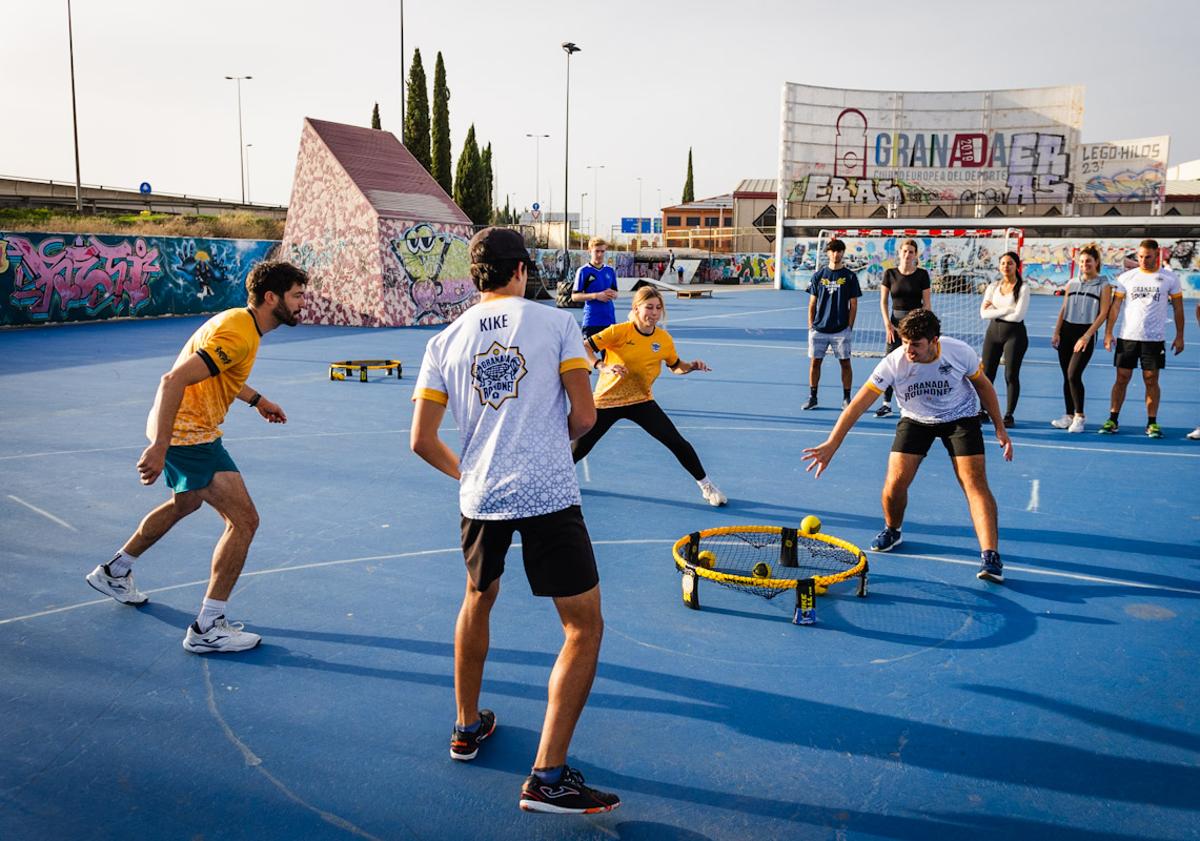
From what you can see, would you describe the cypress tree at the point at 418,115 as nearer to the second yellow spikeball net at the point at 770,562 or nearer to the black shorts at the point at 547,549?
the second yellow spikeball net at the point at 770,562

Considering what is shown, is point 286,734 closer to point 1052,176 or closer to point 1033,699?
point 1033,699

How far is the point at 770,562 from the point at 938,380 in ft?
5.61

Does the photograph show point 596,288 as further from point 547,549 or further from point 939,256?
point 939,256

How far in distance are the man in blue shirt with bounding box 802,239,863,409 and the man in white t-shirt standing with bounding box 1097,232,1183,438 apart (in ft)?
10.2

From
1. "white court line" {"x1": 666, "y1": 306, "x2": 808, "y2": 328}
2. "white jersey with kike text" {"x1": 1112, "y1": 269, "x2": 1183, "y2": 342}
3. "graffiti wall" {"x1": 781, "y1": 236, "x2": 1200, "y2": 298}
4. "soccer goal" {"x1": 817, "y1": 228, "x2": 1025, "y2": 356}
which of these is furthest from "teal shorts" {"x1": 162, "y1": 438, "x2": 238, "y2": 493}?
"graffiti wall" {"x1": 781, "y1": 236, "x2": 1200, "y2": 298}

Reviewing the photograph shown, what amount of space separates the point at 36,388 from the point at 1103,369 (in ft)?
59.9

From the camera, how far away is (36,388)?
44.0 ft

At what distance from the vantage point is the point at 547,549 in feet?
10.7

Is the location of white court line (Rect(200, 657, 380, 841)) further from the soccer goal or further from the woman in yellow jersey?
the soccer goal

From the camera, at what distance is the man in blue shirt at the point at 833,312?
38.5 feet

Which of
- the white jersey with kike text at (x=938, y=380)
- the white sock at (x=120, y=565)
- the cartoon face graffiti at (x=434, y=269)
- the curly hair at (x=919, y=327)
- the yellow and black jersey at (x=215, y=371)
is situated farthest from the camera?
the cartoon face graffiti at (x=434, y=269)

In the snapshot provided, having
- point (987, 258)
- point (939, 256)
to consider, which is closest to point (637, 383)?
point (939, 256)

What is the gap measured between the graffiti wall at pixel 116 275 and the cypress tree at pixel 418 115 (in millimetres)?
29446

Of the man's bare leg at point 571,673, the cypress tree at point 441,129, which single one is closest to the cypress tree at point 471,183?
the cypress tree at point 441,129
